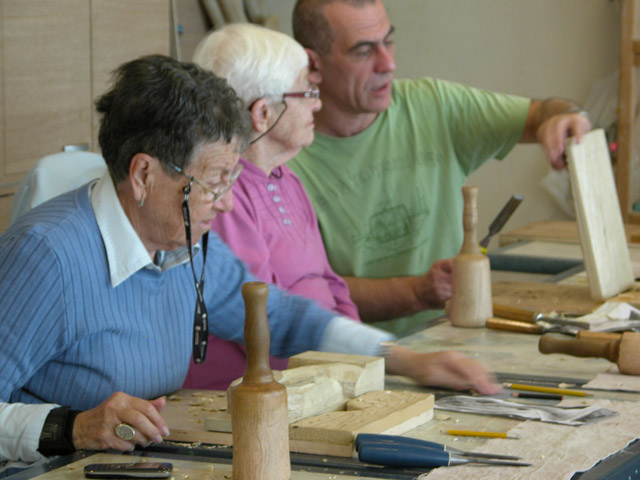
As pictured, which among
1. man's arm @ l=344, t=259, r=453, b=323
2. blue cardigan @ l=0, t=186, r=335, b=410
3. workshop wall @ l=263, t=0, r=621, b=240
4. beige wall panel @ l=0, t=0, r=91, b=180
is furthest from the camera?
workshop wall @ l=263, t=0, r=621, b=240

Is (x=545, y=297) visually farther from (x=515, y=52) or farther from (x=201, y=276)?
(x=515, y=52)

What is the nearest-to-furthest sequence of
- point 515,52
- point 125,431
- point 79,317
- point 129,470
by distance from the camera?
point 129,470
point 125,431
point 79,317
point 515,52

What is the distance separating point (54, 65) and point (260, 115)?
134 cm

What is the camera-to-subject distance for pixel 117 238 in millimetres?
1657

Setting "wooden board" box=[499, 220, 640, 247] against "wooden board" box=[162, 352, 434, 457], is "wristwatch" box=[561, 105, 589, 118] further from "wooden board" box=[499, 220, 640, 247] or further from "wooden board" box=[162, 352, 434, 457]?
"wooden board" box=[162, 352, 434, 457]

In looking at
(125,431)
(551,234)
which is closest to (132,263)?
(125,431)

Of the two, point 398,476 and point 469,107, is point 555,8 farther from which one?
point 398,476

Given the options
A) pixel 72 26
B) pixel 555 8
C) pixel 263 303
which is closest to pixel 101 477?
pixel 263 303

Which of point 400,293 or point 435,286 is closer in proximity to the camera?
point 435,286

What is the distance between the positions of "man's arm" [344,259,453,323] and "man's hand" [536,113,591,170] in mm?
387

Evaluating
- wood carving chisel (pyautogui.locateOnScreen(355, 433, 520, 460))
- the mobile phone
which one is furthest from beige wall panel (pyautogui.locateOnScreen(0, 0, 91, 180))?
wood carving chisel (pyautogui.locateOnScreen(355, 433, 520, 460))

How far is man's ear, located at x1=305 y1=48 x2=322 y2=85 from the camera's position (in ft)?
9.70

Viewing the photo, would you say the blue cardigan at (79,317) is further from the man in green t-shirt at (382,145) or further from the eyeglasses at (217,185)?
the man in green t-shirt at (382,145)

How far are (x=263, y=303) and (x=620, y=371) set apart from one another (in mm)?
902
